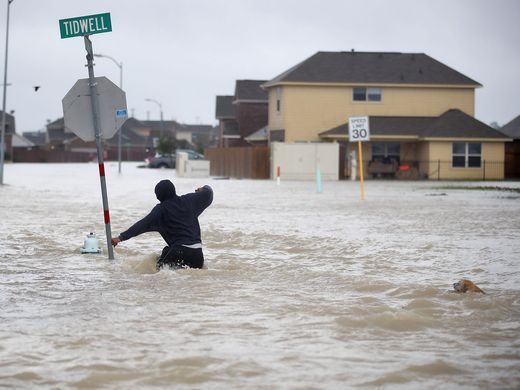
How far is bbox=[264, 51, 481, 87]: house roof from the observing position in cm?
5584

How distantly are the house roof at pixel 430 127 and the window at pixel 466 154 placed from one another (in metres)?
0.92

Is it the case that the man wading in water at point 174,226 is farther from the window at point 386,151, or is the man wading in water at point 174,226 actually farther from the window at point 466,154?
the window at point 466,154

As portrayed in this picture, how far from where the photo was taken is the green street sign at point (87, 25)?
42.1 ft

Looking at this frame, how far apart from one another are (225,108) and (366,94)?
91.0 feet

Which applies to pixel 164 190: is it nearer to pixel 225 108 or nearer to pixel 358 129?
pixel 358 129

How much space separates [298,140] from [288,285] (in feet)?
148

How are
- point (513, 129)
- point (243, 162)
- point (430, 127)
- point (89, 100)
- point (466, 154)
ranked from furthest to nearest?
point (513, 129), point (243, 162), point (466, 154), point (430, 127), point (89, 100)

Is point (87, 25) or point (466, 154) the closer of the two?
point (87, 25)

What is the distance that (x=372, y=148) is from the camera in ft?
182

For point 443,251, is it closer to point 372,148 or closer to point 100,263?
point 100,263

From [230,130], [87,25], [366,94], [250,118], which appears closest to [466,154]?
[366,94]

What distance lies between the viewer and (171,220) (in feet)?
38.2

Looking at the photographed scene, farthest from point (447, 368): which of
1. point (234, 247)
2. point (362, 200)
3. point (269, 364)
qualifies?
point (362, 200)

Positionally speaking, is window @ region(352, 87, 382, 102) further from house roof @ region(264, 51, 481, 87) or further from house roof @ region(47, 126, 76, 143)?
house roof @ region(47, 126, 76, 143)
